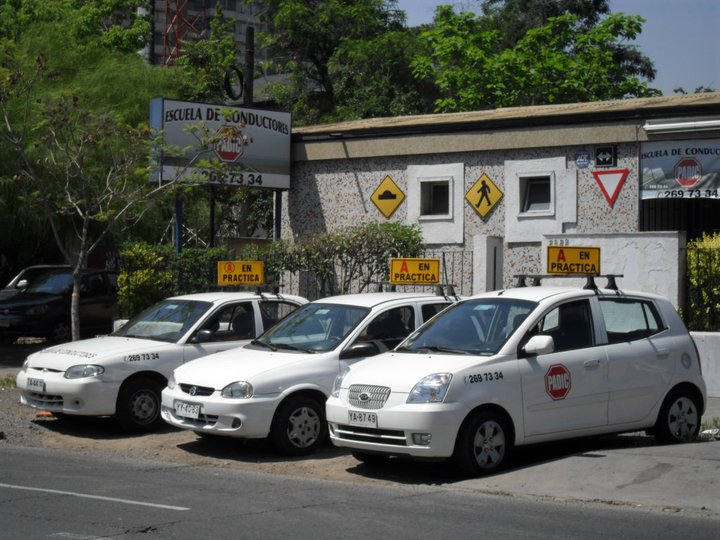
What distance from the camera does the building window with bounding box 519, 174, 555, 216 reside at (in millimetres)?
19172

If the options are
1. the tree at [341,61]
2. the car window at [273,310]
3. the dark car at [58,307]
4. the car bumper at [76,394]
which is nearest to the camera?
the car bumper at [76,394]

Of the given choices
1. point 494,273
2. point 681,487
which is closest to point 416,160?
point 494,273

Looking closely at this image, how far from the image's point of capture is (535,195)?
19.4 m

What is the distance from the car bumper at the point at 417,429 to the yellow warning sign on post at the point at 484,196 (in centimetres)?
1031

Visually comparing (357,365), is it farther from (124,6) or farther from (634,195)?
(124,6)

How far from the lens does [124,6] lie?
1428 inches

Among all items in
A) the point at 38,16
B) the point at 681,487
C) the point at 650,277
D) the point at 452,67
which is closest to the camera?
the point at 681,487

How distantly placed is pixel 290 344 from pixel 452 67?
30.6 meters

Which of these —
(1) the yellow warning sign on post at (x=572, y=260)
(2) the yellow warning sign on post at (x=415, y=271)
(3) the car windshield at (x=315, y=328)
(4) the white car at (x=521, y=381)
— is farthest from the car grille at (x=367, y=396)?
(2) the yellow warning sign on post at (x=415, y=271)

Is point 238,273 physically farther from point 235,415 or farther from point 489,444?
point 489,444

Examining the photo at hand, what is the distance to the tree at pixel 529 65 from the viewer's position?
38031 millimetres

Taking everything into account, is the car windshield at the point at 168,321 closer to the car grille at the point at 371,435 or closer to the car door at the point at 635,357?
the car grille at the point at 371,435

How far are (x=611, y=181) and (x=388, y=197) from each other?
4.51 metres

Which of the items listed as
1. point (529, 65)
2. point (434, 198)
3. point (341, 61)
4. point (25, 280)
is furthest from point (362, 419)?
point (341, 61)
